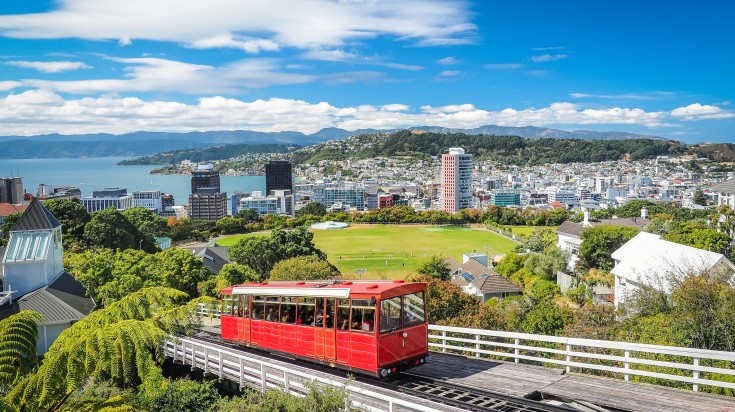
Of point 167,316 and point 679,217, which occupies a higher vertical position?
point 167,316

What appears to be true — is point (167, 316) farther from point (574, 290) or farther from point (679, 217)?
point (679, 217)

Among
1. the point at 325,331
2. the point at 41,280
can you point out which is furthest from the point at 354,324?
the point at 41,280

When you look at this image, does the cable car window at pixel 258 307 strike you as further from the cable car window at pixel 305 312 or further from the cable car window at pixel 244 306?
the cable car window at pixel 305 312

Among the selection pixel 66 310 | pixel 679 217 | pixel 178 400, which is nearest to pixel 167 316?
pixel 178 400

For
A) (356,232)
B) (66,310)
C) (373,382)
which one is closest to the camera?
(373,382)

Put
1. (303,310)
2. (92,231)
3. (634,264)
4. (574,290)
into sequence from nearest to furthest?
(303,310)
(634,264)
(574,290)
(92,231)

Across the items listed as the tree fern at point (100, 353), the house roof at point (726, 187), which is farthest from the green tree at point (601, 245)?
the tree fern at point (100, 353)

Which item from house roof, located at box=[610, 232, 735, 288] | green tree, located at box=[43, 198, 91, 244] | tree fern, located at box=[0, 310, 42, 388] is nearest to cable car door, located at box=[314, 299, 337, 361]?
tree fern, located at box=[0, 310, 42, 388]
